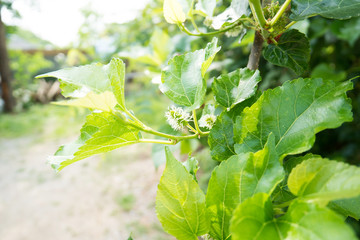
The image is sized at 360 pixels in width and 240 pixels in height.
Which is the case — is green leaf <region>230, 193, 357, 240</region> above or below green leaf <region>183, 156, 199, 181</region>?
above

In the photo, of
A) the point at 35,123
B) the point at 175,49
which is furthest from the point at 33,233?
the point at 35,123

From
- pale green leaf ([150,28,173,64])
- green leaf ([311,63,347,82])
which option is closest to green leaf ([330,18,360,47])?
green leaf ([311,63,347,82])

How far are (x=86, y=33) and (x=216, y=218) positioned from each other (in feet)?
5.32

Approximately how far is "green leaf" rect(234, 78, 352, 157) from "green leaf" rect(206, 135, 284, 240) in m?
0.02

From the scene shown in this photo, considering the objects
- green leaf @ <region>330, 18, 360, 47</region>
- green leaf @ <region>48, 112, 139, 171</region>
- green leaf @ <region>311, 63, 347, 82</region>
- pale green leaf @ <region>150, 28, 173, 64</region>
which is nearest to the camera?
green leaf @ <region>48, 112, 139, 171</region>

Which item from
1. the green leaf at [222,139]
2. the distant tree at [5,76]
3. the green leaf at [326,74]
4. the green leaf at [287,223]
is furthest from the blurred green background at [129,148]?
the distant tree at [5,76]

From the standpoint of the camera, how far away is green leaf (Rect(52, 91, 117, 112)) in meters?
0.23

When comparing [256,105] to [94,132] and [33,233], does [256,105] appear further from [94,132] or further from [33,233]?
[33,233]

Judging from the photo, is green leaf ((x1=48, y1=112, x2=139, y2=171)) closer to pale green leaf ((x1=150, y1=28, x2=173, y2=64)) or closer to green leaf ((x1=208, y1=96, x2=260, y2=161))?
green leaf ((x1=208, y1=96, x2=260, y2=161))

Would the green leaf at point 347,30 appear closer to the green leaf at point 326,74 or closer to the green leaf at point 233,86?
the green leaf at point 326,74

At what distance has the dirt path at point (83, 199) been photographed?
1895mm

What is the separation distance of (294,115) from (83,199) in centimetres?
237

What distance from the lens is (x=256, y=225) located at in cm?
19

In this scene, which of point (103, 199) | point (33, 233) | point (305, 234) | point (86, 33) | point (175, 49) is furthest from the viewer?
point (103, 199)
